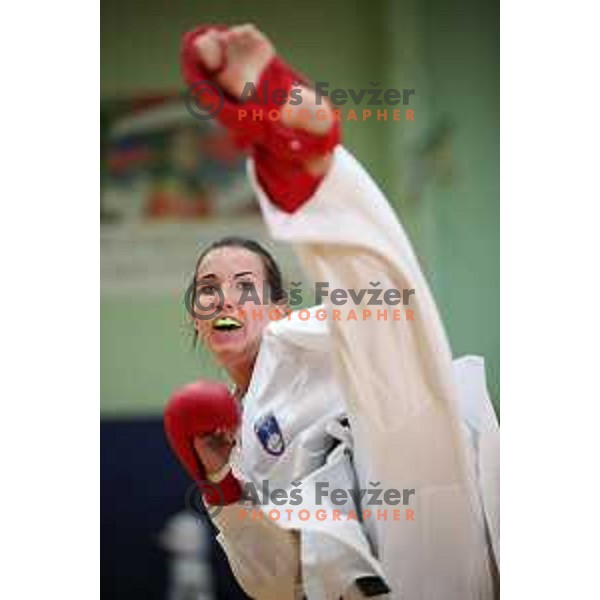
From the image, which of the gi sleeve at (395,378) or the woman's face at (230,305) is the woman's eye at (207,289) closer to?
the woman's face at (230,305)

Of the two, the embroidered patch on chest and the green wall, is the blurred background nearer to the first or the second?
the green wall

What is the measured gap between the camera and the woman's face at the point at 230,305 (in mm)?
1288

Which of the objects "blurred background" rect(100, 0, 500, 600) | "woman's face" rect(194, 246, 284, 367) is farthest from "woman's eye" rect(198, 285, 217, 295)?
"blurred background" rect(100, 0, 500, 600)

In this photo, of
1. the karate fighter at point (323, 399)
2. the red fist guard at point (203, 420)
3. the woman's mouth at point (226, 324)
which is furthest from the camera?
the woman's mouth at point (226, 324)

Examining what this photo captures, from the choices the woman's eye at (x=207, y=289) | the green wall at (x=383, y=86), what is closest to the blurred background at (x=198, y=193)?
the green wall at (x=383, y=86)

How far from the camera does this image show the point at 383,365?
3.49 feet

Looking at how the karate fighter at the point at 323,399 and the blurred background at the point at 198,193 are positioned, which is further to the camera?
the blurred background at the point at 198,193

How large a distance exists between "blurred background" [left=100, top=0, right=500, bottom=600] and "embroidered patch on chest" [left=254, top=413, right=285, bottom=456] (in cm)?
18

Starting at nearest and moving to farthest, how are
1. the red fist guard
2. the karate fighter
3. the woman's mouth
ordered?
the karate fighter < the red fist guard < the woman's mouth

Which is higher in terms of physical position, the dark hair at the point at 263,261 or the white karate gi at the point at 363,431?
the dark hair at the point at 263,261

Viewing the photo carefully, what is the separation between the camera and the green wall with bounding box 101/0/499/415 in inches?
51.5

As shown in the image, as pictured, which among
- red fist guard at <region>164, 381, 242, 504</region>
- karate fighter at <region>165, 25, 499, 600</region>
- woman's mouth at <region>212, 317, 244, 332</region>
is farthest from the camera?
woman's mouth at <region>212, 317, 244, 332</region>
